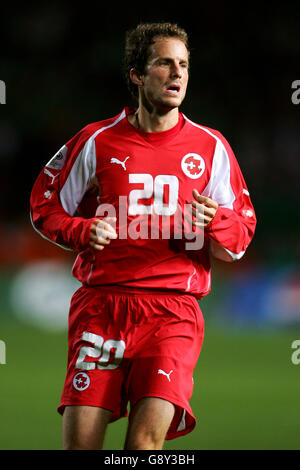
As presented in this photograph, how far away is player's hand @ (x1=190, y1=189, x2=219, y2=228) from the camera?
3.39 metres

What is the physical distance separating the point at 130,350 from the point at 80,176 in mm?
873

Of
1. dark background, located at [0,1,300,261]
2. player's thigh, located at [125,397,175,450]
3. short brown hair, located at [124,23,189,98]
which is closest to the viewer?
player's thigh, located at [125,397,175,450]

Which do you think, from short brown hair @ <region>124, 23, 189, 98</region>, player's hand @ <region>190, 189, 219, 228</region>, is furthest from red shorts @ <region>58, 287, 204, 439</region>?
short brown hair @ <region>124, 23, 189, 98</region>

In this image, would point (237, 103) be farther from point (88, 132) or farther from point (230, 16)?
point (88, 132)

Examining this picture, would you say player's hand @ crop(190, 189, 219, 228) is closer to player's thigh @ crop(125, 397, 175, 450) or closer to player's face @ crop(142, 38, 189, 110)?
player's face @ crop(142, 38, 189, 110)

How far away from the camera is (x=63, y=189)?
3725 millimetres

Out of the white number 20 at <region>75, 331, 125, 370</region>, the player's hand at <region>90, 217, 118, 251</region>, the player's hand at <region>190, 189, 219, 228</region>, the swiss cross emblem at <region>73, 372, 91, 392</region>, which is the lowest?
the swiss cross emblem at <region>73, 372, 91, 392</region>

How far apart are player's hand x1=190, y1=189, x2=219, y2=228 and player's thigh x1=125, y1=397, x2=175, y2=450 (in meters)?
0.80

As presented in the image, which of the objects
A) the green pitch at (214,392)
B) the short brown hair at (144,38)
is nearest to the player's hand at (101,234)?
the short brown hair at (144,38)

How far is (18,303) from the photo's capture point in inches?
422

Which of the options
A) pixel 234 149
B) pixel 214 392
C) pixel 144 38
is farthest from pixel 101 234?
pixel 234 149

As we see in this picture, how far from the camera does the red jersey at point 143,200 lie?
355cm

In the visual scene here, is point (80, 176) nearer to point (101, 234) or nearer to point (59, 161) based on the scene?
point (59, 161)
